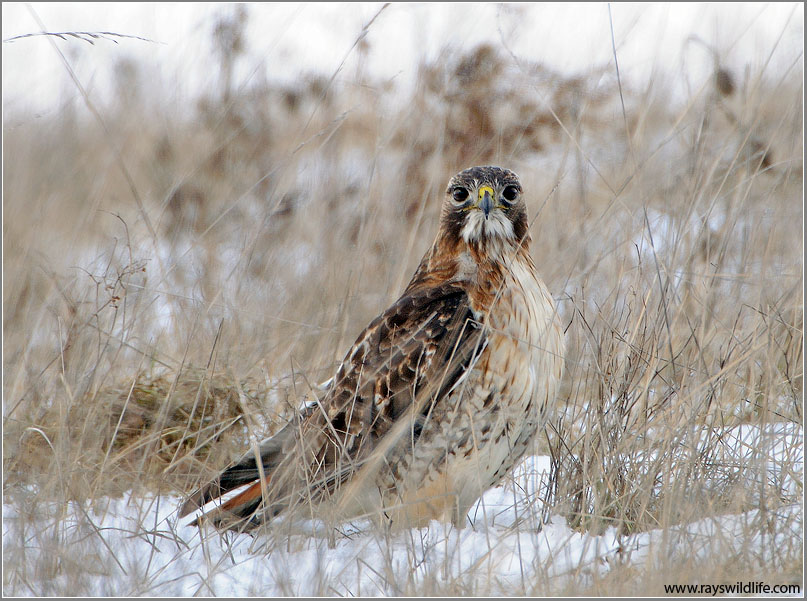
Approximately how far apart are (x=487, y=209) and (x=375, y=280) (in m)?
2.48

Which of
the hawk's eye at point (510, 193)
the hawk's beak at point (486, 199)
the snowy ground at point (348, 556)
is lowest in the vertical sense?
the snowy ground at point (348, 556)

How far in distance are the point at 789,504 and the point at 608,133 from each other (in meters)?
5.79

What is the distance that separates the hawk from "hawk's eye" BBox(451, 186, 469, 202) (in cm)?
42

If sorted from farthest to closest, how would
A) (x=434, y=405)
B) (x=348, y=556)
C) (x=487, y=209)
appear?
(x=487, y=209)
(x=434, y=405)
(x=348, y=556)

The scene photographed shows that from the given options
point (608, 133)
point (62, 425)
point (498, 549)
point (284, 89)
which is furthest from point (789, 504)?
point (608, 133)

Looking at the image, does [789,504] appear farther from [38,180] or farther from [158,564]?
[38,180]

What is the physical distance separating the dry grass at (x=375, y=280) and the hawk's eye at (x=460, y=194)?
0.56m

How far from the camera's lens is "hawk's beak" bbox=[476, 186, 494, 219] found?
3877mm

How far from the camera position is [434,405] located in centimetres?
341

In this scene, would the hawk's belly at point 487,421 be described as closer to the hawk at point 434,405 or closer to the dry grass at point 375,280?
the hawk at point 434,405

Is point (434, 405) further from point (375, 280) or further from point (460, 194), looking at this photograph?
point (375, 280)

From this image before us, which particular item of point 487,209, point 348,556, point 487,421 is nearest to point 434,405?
point 487,421

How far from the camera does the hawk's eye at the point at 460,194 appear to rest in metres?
4.07

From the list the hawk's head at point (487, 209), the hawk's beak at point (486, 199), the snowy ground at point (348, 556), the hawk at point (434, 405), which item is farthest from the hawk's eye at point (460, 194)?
the snowy ground at point (348, 556)
